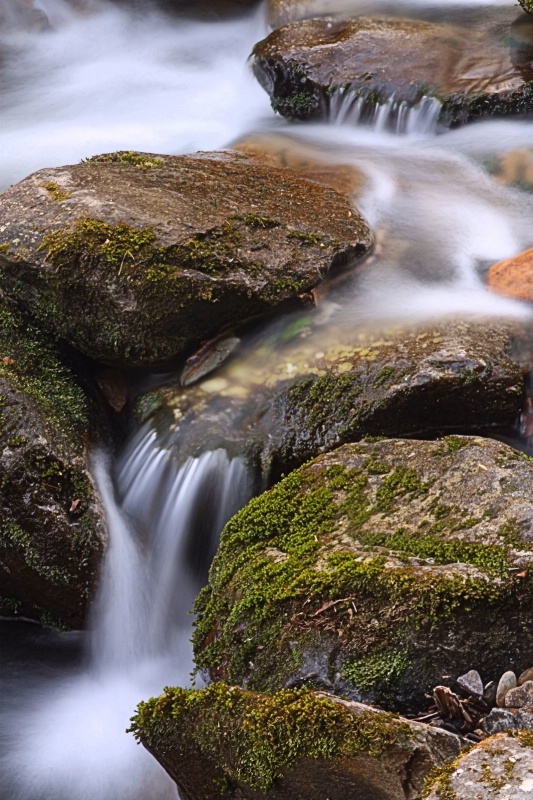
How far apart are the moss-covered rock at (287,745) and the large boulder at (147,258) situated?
242cm

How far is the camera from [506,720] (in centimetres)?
292

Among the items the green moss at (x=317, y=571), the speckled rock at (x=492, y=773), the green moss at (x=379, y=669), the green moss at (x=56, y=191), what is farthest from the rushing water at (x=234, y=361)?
the speckled rock at (x=492, y=773)

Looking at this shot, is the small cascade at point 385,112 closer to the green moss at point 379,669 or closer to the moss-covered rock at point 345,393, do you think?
the moss-covered rock at point 345,393

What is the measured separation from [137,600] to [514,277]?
Result: 3.18 meters

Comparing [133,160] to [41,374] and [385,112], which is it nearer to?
[41,374]

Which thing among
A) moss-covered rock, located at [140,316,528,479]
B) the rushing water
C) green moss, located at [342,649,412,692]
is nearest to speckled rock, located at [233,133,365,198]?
the rushing water

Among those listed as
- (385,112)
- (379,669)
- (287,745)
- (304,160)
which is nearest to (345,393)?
(379,669)

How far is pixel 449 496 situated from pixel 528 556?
543 mm

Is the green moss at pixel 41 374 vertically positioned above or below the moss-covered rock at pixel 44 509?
above

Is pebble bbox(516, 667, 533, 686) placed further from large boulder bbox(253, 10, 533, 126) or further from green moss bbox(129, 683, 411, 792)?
large boulder bbox(253, 10, 533, 126)

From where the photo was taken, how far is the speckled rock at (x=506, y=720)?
112 inches

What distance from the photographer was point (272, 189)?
6121mm

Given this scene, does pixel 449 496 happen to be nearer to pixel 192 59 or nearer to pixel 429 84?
pixel 429 84

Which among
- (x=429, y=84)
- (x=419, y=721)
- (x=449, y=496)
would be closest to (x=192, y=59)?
(x=429, y=84)
